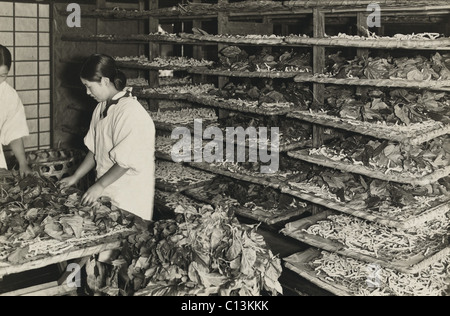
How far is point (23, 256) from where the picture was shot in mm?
3166

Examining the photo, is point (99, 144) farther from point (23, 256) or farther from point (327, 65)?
point (327, 65)

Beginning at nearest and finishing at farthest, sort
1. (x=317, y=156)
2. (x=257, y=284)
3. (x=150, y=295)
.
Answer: (x=150, y=295), (x=257, y=284), (x=317, y=156)

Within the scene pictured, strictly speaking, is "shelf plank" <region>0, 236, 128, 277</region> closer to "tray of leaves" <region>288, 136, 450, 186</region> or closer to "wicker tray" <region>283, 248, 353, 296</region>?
"wicker tray" <region>283, 248, 353, 296</region>

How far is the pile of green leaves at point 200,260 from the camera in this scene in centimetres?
301

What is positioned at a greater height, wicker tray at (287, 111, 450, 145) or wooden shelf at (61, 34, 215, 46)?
wooden shelf at (61, 34, 215, 46)

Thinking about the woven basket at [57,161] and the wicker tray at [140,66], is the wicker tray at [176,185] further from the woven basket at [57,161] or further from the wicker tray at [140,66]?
the wicker tray at [140,66]

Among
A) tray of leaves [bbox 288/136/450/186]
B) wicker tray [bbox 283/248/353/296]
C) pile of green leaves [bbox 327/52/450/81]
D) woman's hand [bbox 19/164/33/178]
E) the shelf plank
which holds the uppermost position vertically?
pile of green leaves [bbox 327/52/450/81]

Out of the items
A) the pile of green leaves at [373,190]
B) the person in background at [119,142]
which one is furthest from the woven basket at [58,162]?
the pile of green leaves at [373,190]

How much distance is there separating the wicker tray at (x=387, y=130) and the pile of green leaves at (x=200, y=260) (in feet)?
5.82

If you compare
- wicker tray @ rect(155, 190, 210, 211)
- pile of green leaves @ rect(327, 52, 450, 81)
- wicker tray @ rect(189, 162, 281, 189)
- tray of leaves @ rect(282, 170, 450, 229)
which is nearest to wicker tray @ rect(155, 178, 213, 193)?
wicker tray @ rect(155, 190, 210, 211)

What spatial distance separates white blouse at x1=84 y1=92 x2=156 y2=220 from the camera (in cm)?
400

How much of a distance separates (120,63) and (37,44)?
87.2 inches

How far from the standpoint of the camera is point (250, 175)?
19.6 ft

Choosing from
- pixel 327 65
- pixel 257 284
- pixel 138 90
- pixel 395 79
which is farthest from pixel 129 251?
pixel 138 90
